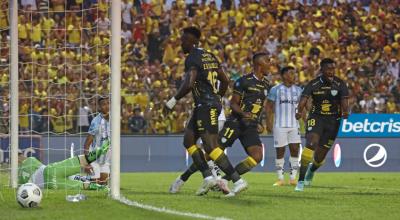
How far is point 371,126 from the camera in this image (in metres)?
26.0

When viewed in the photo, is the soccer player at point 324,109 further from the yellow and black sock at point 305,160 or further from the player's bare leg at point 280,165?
the player's bare leg at point 280,165

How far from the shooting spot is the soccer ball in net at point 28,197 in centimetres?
1066

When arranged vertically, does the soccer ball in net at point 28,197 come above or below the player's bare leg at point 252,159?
below

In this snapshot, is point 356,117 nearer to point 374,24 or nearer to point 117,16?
point 374,24

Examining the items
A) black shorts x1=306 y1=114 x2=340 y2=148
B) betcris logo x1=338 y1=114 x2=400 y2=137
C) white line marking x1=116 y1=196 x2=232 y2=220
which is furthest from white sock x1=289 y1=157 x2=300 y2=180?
betcris logo x1=338 y1=114 x2=400 y2=137

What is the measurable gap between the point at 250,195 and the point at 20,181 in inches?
170

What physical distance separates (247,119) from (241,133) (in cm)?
24

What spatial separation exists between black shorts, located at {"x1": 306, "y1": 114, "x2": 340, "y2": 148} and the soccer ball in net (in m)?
6.13

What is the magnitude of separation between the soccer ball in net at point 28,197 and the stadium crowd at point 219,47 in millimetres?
13107

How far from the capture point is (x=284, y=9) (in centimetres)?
3266

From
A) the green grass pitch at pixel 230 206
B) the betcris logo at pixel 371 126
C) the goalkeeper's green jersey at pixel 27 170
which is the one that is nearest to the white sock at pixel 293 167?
the green grass pitch at pixel 230 206

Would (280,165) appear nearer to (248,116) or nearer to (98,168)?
(98,168)

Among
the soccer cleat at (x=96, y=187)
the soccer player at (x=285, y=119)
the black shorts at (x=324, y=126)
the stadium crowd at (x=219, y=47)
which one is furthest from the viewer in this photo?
the stadium crowd at (x=219, y=47)

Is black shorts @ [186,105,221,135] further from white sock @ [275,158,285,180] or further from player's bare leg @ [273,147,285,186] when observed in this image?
white sock @ [275,158,285,180]
